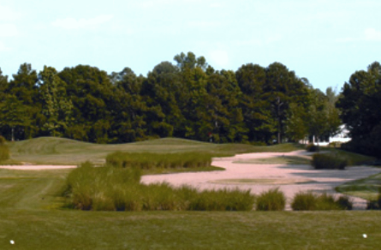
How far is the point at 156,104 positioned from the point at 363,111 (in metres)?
28.5

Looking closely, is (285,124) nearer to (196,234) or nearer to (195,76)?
(195,76)

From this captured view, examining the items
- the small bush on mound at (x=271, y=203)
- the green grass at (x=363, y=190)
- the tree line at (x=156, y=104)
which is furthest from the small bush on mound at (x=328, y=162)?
the tree line at (x=156, y=104)

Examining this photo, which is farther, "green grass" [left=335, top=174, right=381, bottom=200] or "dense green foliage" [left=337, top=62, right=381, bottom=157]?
"dense green foliage" [left=337, top=62, right=381, bottom=157]

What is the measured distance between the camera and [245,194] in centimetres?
1079

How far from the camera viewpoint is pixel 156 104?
214 feet

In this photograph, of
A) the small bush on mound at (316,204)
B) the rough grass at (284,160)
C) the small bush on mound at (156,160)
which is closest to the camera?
the small bush on mound at (316,204)

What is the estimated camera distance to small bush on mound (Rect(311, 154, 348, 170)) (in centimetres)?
2783

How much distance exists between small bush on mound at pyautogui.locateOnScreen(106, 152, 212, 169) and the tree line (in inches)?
1428

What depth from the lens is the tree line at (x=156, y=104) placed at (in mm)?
62938

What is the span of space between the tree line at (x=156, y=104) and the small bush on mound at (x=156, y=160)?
36.3 meters

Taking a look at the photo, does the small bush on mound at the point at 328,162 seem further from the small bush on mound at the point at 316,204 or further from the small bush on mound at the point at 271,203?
the small bush on mound at the point at 271,203

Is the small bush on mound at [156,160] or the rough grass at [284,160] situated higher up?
the small bush on mound at [156,160]

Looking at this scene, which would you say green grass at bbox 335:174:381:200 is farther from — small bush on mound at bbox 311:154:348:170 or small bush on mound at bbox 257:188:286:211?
small bush on mound at bbox 311:154:348:170

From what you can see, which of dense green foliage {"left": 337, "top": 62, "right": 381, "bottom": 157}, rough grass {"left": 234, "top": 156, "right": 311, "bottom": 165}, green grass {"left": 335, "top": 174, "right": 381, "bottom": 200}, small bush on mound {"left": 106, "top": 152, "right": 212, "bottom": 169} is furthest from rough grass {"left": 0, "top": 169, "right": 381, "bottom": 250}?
dense green foliage {"left": 337, "top": 62, "right": 381, "bottom": 157}
